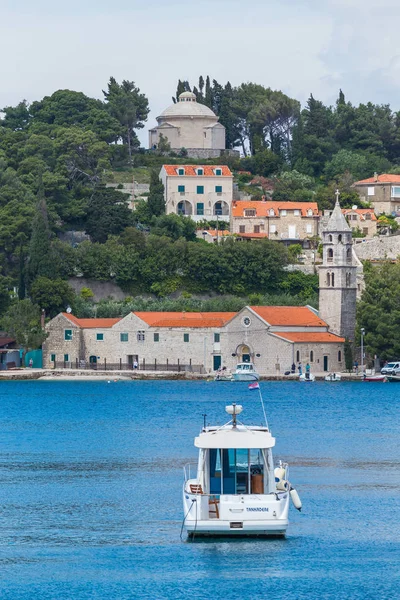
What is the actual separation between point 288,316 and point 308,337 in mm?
1750

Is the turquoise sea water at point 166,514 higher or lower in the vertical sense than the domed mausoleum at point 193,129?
lower

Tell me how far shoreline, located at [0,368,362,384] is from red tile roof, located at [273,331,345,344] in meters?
1.86

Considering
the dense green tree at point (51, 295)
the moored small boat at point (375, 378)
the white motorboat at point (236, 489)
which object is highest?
the dense green tree at point (51, 295)

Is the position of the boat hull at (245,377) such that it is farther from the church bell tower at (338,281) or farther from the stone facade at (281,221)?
the stone facade at (281,221)

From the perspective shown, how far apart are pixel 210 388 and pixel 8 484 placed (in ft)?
126

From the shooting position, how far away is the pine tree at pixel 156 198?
9762cm

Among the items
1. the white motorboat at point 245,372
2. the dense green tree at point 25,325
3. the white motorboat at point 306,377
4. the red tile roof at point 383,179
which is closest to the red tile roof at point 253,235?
the red tile roof at point 383,179

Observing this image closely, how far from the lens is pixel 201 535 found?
29312 mm

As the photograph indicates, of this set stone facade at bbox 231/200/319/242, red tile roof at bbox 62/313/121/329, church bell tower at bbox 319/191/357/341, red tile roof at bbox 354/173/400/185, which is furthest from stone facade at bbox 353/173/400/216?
red tile roof at bbox 62/313/121/329

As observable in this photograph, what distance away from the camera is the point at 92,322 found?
8075 cm

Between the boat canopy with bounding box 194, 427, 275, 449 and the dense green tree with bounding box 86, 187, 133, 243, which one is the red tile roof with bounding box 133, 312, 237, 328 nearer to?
the dense green tree with bounding box 86, 187, 133, 243

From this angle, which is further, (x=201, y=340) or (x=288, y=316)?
(x=288, y=316)

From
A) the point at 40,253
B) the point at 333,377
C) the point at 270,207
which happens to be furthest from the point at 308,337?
the point at 270,207

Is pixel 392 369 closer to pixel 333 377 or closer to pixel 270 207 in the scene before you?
pixel 333 377
